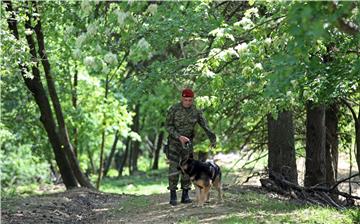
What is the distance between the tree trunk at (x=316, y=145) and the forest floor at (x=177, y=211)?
136cm

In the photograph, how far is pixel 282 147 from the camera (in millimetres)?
13625

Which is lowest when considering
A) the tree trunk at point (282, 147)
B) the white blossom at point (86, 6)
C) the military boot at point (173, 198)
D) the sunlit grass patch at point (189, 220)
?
the sunlit grass patch at point (189, 220)

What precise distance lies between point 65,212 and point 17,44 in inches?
165

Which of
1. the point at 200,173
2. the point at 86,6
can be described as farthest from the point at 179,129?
the point at 86,6

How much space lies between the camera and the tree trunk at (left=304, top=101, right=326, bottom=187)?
1366 centimetres

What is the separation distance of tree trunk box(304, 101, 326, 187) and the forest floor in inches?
53.7

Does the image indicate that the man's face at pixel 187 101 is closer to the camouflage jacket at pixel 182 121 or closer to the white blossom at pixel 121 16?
the camouflage jacket at pixel 182 121

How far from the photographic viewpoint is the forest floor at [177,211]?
9422 millimetres

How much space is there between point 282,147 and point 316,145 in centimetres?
81

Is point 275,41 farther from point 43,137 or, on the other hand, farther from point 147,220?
point 43,137

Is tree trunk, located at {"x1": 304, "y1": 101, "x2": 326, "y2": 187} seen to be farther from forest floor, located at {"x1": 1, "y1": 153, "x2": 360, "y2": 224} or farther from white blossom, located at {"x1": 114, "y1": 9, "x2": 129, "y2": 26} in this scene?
white blossom, located at {"x1": 114, "y1": 9, "x2": 129, "y2": 26}

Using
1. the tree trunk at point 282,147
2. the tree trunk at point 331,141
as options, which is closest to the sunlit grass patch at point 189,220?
the tree trunk at point 282,147

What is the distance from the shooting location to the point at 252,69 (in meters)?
8.28

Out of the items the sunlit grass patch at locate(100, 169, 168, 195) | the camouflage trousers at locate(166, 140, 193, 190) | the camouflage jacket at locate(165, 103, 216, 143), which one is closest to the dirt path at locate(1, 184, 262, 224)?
the camouflage trousers at locate(166, 140, 193, 190)
